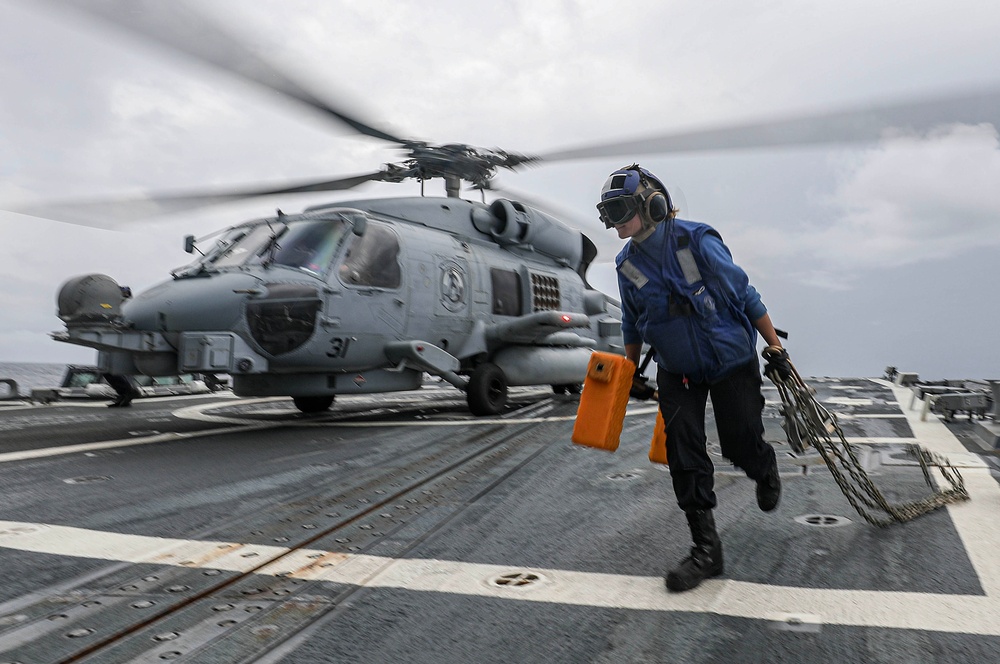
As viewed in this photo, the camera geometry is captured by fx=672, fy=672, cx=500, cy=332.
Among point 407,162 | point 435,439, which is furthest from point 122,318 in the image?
point 407,162

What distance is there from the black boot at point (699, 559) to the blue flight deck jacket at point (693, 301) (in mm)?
574

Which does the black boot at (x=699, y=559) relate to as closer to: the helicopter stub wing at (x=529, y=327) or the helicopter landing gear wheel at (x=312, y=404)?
the helicopter stub wing at (x=529, y=327)

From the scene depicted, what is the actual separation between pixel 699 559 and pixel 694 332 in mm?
888

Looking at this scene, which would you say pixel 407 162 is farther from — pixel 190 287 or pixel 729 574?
pixel 729 574

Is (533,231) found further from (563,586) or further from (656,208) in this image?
(563,586)

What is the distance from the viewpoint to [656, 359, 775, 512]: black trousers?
8.96 ft

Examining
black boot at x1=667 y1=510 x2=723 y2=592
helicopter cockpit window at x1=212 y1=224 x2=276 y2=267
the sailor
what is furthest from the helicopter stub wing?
black boot at x1=667 y1=510 x2=723 y2=592

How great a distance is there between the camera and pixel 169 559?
2.79 meters

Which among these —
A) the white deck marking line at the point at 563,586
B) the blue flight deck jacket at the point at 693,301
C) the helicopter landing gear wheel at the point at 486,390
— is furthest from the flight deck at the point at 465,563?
the helicopter landing gear wheel at the point at 486,390

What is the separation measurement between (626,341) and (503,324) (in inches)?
261

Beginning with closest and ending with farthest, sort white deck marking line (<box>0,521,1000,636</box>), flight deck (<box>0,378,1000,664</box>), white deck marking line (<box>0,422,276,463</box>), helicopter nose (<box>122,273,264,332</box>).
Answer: flight deck (<box>0,378,1000,664</box>)
white deck marking line (<box>0,521,1000,636</box>)
white deck marking line (<box>0,422,276,463</box>)
helicopter nose (<box>122,273,264,332</box>)

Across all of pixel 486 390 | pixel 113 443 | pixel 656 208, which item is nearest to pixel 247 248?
pixel 113 443

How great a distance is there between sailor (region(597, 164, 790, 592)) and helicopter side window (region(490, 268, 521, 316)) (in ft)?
23.1

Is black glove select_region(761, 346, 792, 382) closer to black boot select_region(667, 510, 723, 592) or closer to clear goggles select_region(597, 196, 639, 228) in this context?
black boot select_region(667, 510, 723, 592)
